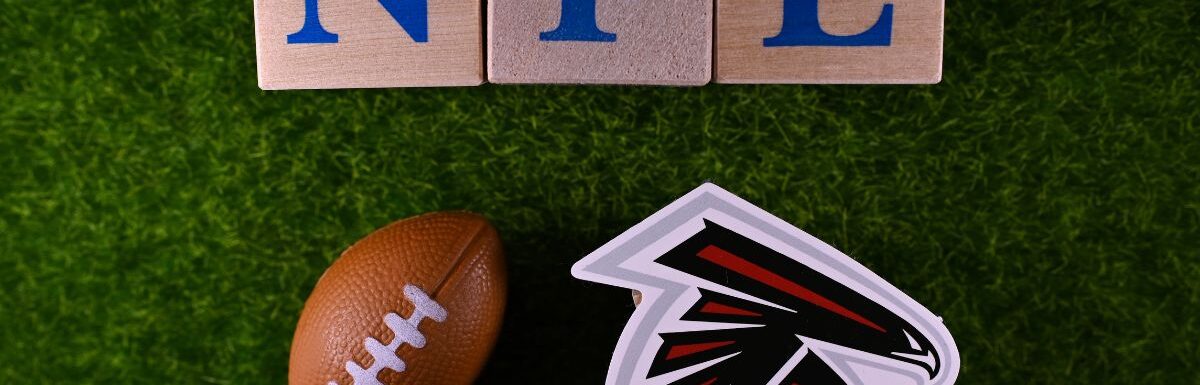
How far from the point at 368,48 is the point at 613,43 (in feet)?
1.06

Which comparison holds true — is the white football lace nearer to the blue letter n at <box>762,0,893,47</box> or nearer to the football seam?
the football seam

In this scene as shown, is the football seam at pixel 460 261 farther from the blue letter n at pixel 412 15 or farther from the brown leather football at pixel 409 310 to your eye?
the blue letter n at pixel 412 15

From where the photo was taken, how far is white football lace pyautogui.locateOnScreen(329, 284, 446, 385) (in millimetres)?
887

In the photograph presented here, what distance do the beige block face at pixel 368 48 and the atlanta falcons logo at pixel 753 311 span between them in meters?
0.34

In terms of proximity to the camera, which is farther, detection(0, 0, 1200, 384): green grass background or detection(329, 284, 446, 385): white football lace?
detection(0, 0, 1200, 384): green grass background

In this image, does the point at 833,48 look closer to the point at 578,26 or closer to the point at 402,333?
the point at 578,26

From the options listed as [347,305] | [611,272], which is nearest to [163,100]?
[347,305]

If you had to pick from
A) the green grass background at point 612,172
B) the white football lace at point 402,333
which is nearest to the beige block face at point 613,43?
the green grass background at point 612,172

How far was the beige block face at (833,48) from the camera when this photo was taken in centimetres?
95

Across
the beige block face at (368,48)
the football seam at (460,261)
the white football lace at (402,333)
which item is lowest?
the white football lace at (402,333)

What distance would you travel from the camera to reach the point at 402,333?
0.89 m

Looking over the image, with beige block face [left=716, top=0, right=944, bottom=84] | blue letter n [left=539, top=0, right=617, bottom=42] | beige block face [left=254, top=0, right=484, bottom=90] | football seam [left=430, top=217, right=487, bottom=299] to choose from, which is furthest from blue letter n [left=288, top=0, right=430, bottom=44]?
beige block face [left=716, top=0, right=944, bottom=84]

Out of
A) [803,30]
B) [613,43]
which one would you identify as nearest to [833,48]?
[803,30]

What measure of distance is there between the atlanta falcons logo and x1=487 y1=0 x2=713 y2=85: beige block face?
0.19m
